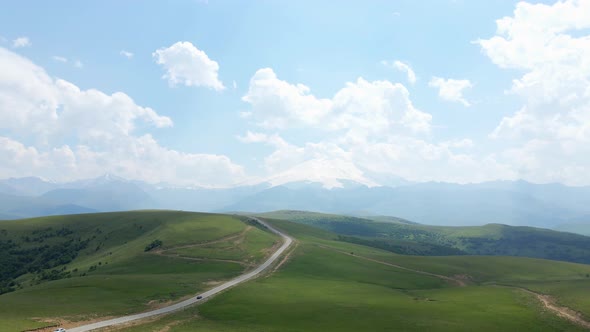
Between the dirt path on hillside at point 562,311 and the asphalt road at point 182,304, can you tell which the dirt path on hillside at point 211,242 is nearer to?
the asphalt road at point 182,304

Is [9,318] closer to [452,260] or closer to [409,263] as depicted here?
[409,263]

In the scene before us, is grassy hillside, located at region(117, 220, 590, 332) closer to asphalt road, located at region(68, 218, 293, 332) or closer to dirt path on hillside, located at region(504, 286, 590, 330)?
dirt path on hillside, located at region(504, 286, 590, 330)

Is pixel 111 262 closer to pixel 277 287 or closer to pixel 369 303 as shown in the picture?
pixel 277 287

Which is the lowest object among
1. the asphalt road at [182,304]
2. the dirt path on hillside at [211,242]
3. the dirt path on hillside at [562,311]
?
the asphalt road at [182,304]

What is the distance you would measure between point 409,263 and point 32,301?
122m

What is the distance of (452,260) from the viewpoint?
5999 inches

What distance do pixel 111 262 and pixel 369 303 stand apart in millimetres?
95693

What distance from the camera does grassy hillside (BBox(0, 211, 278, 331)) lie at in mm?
66456

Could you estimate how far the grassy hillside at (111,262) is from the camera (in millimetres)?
66456

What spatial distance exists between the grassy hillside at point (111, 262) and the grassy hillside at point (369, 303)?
47.6ft

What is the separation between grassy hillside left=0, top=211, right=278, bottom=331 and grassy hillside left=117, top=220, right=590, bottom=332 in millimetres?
14506

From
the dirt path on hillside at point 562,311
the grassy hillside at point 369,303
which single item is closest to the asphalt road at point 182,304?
the grassy hillside at point 369,303

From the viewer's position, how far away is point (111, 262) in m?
125

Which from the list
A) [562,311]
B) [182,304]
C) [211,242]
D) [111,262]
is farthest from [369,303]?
[111,262]
